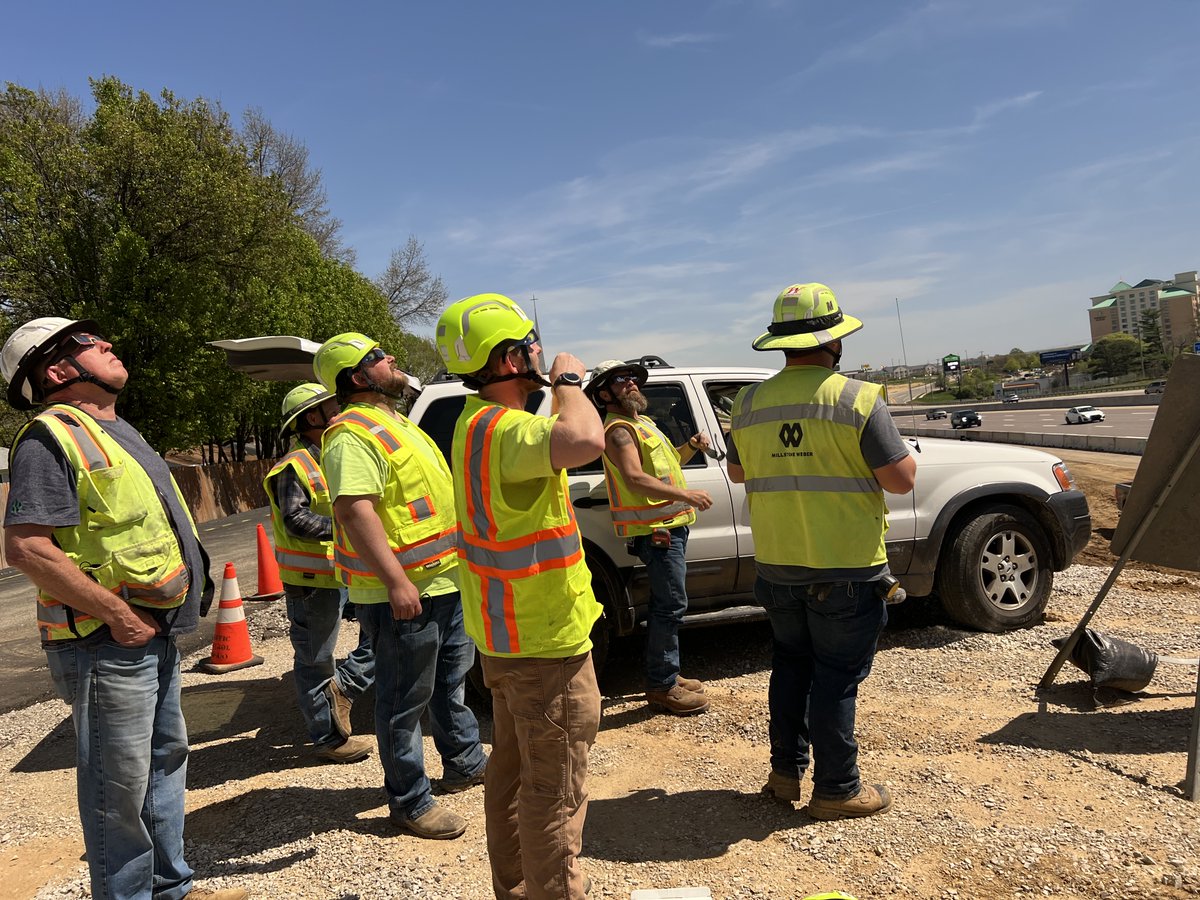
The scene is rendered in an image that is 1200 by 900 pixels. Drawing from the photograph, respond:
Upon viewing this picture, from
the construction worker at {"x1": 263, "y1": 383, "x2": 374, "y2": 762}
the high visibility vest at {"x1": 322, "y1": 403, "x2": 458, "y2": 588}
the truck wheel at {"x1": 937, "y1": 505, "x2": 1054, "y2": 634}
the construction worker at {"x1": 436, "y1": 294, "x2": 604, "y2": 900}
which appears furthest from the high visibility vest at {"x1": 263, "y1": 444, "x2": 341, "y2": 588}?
the truck wheel at {"x1": 937, "y1": 505, "x2": 1054, "y2": 634}

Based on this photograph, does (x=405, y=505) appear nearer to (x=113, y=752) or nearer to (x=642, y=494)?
(x=113, y=752)

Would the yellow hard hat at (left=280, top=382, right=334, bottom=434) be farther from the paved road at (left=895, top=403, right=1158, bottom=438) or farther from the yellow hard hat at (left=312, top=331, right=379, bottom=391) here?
the paved road at (left=895, top=403, right=1158, bottom=438)

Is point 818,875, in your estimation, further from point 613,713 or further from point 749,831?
point 613,713

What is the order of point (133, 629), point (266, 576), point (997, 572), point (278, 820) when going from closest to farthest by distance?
point (133, 629) < point (278, 820) < point (997, 572) < point (266, 576)

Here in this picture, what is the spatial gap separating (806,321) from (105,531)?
2.71 m

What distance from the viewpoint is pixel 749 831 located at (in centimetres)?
347

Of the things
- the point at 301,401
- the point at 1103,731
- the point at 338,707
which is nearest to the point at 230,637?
the point at 338,707

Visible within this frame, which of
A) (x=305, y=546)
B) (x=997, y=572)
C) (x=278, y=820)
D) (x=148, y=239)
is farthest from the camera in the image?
(x=148, y=239)

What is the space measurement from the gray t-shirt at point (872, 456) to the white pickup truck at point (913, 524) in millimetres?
1772

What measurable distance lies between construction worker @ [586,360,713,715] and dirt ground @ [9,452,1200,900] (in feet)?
0.82

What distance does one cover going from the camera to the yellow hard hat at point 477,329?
2.61m

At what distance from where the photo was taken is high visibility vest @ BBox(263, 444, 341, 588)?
443 cm

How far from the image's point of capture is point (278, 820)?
12.6 feet

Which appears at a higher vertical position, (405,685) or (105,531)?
(105,531)
